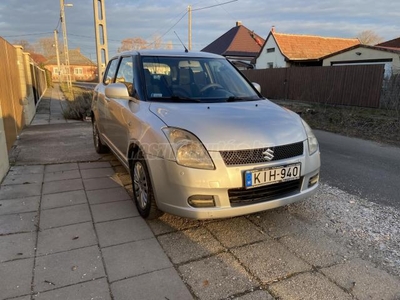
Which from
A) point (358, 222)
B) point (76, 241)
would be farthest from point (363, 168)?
point (76, 241)

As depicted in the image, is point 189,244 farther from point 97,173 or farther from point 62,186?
point 97,173

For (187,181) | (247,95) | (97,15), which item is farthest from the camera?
(97,15)

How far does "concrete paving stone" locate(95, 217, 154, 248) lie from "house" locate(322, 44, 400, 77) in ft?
53.0

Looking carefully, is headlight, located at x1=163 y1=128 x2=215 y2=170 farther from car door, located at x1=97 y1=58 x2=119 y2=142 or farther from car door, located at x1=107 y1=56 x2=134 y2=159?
car door, located at x1=97 y1=58 x2=119 y2=142

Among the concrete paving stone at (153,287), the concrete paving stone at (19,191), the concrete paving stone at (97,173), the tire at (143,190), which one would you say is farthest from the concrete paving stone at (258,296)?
the concrete paving stone at (97,173)

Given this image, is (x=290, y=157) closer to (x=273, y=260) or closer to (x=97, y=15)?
(x=273, y=260)

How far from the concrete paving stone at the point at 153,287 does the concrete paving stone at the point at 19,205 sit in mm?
1817

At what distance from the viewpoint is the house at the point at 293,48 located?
2758cm

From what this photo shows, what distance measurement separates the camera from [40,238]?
293 cm

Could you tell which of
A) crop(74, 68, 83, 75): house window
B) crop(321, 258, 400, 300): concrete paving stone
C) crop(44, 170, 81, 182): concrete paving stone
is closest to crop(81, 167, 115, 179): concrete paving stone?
crop(44, 170, 81, 182): concrete paving stone

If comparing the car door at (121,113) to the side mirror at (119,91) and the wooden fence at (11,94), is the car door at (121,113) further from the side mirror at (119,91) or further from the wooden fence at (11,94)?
the wooden fence at (11,94)

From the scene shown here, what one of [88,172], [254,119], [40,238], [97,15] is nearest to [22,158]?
[88,172]

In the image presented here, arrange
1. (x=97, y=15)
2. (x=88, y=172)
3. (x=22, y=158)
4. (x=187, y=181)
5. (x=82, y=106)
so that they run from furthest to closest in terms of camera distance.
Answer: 1. (x=97, y=15)
2. (x=82, y=106)
3. (x=22, y=158)
4. (x=88, y=172)
5. (x=187, y=181)

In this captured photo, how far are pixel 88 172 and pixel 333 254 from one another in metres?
3.61
